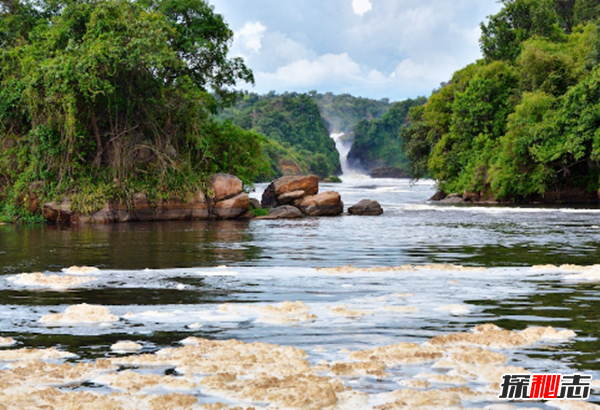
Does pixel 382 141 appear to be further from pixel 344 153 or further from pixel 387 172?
pixel 344 153

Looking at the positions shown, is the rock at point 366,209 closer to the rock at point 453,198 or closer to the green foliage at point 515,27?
the rock at point 453,198

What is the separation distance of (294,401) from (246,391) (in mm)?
464

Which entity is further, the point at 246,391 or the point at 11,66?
the point at 11,66

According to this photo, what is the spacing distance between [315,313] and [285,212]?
72.1ft

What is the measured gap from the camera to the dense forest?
130ft

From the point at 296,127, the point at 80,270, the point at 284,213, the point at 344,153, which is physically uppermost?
the point at 296,127

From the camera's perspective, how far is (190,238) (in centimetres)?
2077

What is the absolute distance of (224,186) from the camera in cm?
2998

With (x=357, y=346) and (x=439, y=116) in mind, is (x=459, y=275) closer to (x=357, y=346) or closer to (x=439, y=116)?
(x=357, y=346)

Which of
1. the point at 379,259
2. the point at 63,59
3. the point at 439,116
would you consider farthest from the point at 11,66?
the point at 439,116

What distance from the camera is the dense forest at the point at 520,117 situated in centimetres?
3953

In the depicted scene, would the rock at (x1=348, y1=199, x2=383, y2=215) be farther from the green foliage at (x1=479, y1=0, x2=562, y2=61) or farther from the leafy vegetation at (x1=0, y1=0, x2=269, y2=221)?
the green foliage at (x1=479, y1=0, x2=562, y2=61)

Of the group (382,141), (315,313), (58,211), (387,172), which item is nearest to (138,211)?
(58,211)

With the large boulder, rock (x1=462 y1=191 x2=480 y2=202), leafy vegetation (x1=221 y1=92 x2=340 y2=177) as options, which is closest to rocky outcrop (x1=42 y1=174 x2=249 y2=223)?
the large boulder
